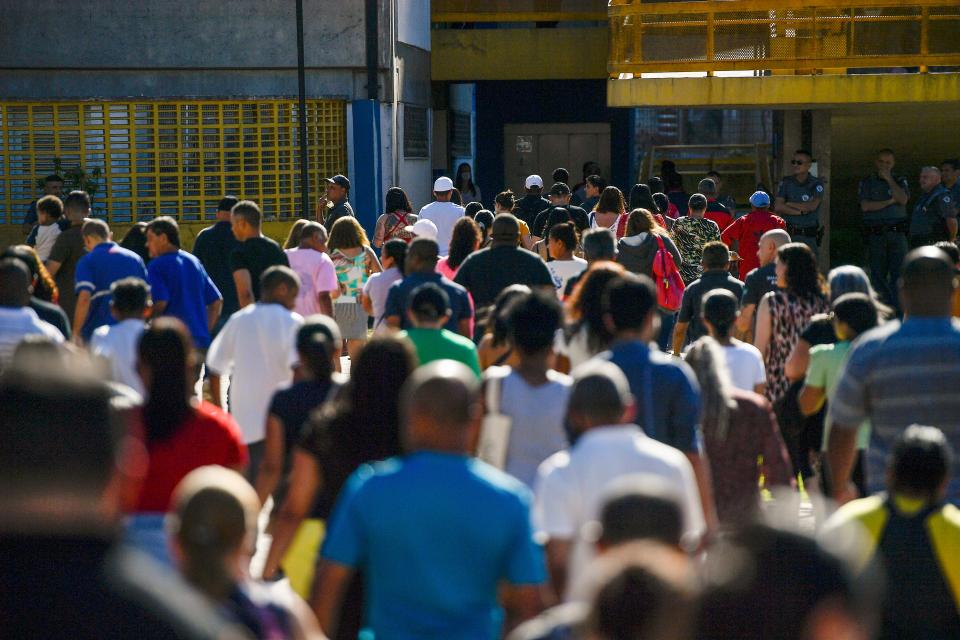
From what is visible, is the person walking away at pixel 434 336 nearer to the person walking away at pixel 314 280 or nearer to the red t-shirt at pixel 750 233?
the person walking away at pixel 314 280

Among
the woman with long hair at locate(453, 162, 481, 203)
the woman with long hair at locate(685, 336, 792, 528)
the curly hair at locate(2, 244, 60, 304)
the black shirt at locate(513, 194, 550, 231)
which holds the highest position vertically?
the woman with long hair at locate(453, 162, 481, 203)

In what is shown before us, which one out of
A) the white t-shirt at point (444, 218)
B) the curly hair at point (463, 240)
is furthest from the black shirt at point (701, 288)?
the white t-shirt at point (444, 218)

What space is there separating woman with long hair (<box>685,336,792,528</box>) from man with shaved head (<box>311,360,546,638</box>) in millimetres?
2325

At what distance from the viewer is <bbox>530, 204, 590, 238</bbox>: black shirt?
1395cm

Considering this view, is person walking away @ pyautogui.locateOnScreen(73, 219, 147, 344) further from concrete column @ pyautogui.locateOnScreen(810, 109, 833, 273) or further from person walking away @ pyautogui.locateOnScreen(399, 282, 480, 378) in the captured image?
concrete column @ pyautogui.locateOnScreen(810, 109, 833, 273)

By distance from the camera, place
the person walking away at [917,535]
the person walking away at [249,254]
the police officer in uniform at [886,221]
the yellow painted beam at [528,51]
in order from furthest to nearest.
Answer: the yellow painted beam at [528,51] → the police officer in uniform at [886,221] → the person walking away at [249,254] → the person walking away at [917,535]

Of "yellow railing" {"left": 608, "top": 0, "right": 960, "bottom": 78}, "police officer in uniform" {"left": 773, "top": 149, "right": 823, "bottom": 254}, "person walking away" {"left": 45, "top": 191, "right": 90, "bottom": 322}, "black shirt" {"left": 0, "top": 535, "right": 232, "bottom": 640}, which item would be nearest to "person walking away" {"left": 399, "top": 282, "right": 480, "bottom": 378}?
"black shirt" {"left": 0, "top": 535, "right": 232, "bottom": 640}

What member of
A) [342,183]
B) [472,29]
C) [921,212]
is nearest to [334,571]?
[342,183]

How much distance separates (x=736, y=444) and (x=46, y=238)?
24.9 feet

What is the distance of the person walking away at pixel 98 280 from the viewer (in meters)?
10.1

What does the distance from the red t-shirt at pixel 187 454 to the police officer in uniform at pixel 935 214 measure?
13.4 meters

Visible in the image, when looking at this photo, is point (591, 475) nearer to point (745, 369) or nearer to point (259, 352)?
point (745, 369)

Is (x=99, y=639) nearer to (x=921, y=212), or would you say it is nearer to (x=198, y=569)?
(x=198, y=569)

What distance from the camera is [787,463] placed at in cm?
660
